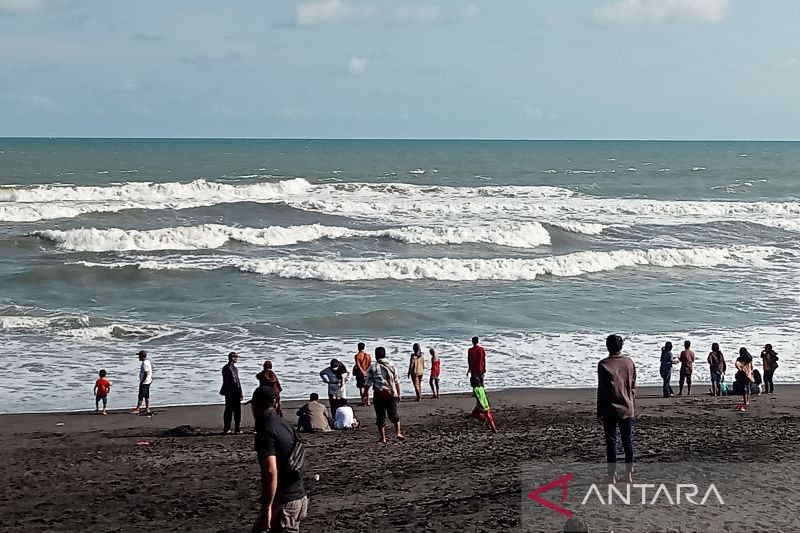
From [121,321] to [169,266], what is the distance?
7.85 metres

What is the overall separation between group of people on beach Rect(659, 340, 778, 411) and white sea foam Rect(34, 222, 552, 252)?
2090 centimetres

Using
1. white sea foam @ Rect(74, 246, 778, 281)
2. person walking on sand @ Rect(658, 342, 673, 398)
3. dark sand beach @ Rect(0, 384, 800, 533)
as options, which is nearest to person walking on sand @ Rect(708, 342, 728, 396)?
dark sand beach @ Rect(0, 384, 800, 533)

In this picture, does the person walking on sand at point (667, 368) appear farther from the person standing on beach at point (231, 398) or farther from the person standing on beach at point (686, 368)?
the person standing on beach at point (231, 398)

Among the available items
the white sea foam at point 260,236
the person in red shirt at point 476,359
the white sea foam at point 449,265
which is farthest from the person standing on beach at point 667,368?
the white sea foam at point 260,236

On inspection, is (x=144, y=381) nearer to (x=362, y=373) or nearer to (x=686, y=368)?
(x=362, y=373)

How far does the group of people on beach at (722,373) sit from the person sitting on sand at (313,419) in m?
5.93

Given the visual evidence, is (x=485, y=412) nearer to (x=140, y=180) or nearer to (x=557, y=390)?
(x=557, y=390)

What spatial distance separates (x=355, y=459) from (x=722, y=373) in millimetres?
7709

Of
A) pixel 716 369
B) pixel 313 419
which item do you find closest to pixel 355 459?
pixel 313 419

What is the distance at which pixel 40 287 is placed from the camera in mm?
27234

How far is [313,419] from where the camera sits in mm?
13492

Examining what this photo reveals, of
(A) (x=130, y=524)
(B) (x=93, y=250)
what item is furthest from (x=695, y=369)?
(B) (x=93, y=250)

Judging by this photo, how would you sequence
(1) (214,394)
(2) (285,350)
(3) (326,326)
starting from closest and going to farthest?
(1) (214,394), (2) (285,350), (3) (326,326)

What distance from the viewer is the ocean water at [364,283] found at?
63.0 ft
